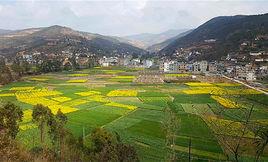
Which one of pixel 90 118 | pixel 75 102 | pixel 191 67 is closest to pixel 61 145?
pixel 90 118

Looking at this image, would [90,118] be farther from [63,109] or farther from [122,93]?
[122,93]

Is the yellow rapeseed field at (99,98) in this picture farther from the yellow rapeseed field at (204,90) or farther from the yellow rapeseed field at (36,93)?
the yellow rapeseed field at (204,90)

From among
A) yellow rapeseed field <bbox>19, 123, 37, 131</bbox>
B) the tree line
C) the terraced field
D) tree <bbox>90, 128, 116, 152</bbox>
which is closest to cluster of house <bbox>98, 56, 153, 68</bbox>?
the terraced field

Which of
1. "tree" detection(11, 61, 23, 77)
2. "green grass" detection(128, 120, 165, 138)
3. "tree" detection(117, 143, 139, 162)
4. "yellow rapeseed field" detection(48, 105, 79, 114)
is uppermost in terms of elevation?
"tree" detection(11, 61, 23, 77)

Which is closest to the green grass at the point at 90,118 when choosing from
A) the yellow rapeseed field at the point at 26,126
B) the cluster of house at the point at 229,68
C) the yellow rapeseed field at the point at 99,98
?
the yellow rapeseed field at the point at 26,126

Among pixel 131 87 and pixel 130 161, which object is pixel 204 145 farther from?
pixel 131 87

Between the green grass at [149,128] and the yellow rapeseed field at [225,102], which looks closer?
the green grass at [149,128]

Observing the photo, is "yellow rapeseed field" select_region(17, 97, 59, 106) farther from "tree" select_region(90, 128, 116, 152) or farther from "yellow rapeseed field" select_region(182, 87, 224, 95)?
"tree" select_region(90, 128, 116, 152)

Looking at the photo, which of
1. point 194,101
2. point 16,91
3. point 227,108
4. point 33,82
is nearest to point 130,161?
point 227,108
